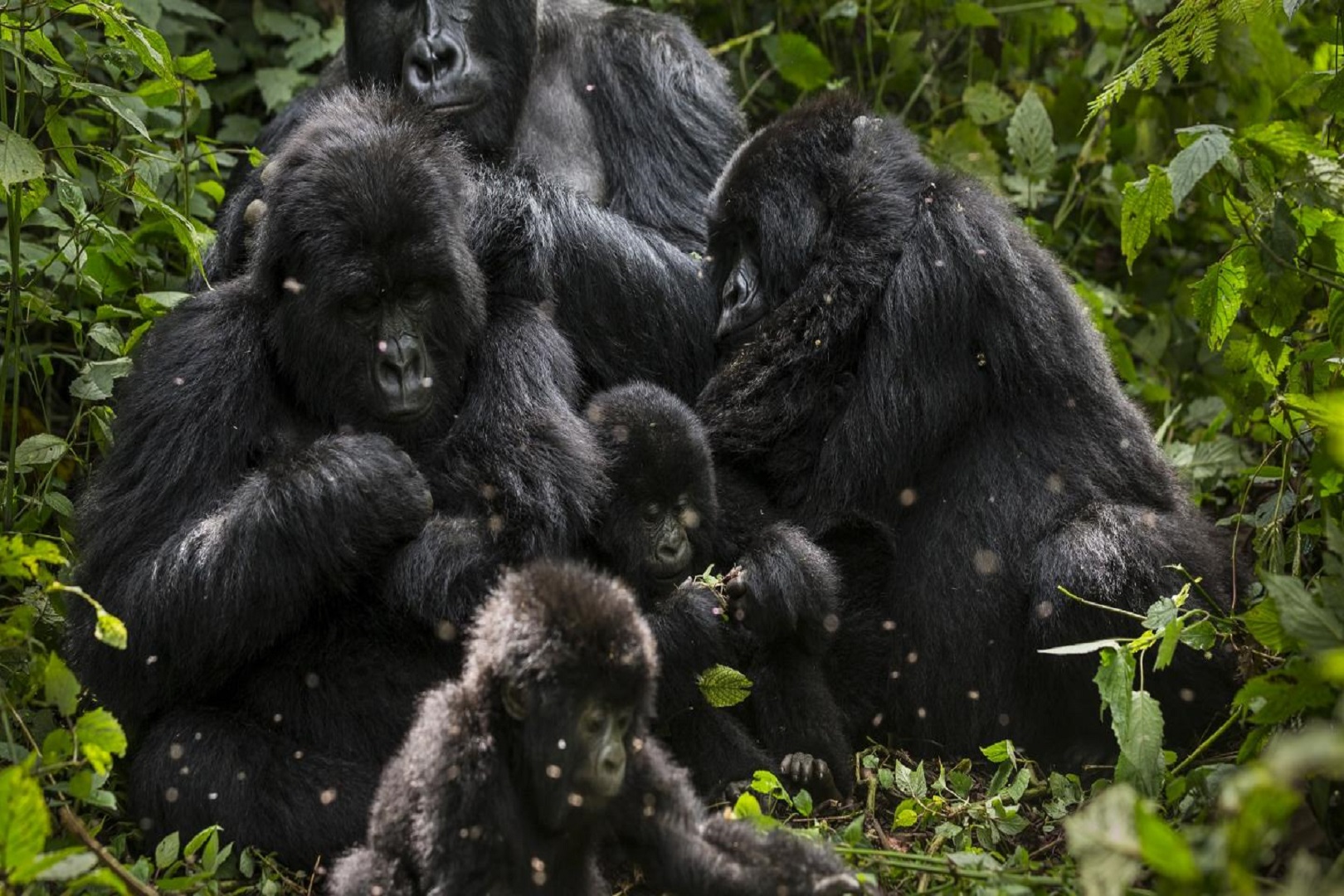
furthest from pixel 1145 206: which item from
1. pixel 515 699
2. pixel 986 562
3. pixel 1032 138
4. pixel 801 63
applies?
pixel 801 63

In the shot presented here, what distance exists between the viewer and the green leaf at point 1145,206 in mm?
3779

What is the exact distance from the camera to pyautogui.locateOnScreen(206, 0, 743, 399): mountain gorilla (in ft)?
15.0

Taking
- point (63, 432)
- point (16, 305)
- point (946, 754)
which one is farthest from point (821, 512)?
point (63, 432)

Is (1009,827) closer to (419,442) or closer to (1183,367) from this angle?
(419,442)

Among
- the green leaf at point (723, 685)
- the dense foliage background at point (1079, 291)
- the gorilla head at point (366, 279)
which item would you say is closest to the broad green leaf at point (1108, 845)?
the dense foliage background at point (1079, 291)

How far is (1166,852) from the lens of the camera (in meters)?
2.21

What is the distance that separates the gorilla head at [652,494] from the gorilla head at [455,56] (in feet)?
4.02

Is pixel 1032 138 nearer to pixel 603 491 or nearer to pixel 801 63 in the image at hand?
pixel 801 63

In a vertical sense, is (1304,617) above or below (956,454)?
above

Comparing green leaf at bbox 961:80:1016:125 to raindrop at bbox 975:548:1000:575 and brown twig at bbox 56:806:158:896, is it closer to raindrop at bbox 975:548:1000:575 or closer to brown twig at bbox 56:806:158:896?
raindrop at bbox 975:548:1000:575

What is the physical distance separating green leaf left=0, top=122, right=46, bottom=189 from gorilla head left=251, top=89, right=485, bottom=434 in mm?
522

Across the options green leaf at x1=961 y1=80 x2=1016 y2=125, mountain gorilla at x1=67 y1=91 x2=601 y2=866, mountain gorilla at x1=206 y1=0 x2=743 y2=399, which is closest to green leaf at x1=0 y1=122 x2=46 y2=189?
mountain gorilla at x1=67 y1=91 x2=601 y2=866

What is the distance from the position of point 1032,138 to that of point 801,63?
92cm

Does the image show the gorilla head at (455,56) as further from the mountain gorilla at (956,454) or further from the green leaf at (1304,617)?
the green leaf at (1304,617)
